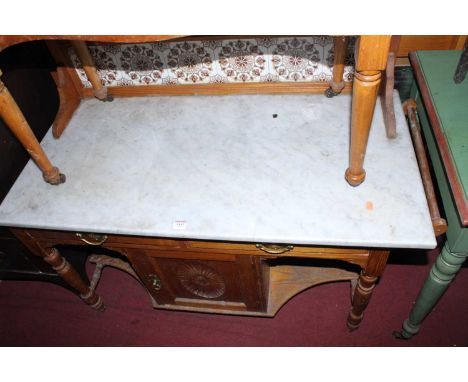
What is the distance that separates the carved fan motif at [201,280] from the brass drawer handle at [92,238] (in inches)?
13.3

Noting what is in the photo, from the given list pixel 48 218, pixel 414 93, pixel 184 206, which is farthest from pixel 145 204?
pixel 414 93

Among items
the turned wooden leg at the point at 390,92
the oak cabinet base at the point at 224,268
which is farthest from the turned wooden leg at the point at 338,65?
the oak cabinet base at the point at 224,268

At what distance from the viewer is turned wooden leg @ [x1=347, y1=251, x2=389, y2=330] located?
143 centimetres

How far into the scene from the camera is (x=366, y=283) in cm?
159

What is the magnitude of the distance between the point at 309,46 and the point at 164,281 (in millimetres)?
1202

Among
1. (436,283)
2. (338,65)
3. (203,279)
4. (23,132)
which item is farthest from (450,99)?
(23,132)

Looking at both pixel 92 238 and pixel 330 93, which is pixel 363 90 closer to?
pixel 330 93

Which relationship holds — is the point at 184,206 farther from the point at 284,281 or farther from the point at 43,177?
the point at 284,281

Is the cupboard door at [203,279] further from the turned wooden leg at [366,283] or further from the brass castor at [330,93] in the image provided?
the brass castor at [330,93]

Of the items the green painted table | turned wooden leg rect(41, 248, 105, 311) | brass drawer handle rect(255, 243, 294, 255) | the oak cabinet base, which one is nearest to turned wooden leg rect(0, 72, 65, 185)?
the oak cabinet base

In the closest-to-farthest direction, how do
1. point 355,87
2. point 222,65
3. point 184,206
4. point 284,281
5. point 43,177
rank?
Result: 1. point 355,87
2. point 184,206
3. point 43,177
4. point 222,65
5. point 284,281

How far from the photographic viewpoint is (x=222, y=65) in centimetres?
175

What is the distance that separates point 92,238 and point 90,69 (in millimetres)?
770

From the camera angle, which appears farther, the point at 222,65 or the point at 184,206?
the point at 222,65
